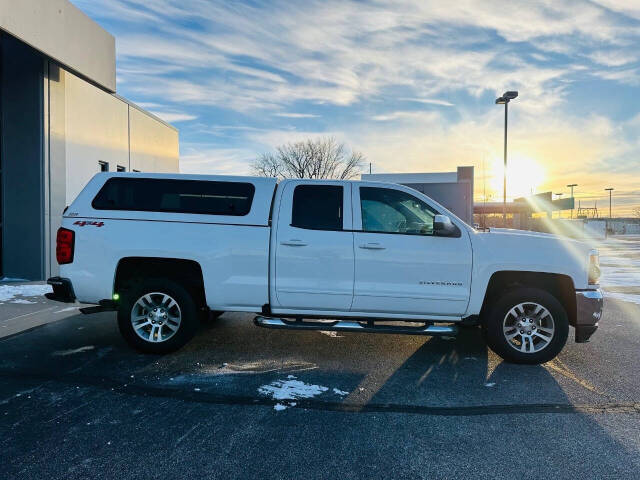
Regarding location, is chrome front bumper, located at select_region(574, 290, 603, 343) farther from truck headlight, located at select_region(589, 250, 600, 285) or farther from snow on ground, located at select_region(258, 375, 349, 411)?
snow on ground, located at select_region(258, 375, 349, 411)

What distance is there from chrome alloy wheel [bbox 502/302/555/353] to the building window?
7.28 feet

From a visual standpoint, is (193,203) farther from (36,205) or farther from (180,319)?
(36,205)

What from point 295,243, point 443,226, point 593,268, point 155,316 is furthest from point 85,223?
point 593,268

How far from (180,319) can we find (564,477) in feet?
13.1

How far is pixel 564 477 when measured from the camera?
2.75m

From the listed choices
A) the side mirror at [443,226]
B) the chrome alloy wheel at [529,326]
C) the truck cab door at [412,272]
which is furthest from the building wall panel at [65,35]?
the chrome alloy wheel at [529,326]

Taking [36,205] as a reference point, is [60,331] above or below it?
below

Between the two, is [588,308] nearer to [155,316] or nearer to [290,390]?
[290,390]

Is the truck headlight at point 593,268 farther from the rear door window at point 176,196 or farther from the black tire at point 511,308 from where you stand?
the rear door window at point 176,196

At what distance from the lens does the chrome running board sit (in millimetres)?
4762

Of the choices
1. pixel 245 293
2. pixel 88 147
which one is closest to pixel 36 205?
pixel 88 147

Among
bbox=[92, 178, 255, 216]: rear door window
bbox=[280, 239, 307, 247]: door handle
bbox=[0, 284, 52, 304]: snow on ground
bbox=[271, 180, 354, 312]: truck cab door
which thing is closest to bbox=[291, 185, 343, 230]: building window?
bbox=[271, 180, 354, 312]: truck cab door

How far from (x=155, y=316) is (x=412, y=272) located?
3.05 meters

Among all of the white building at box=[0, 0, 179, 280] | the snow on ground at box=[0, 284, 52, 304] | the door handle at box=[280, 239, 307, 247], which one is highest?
the white building at box=[0, 0, 179, 280]
